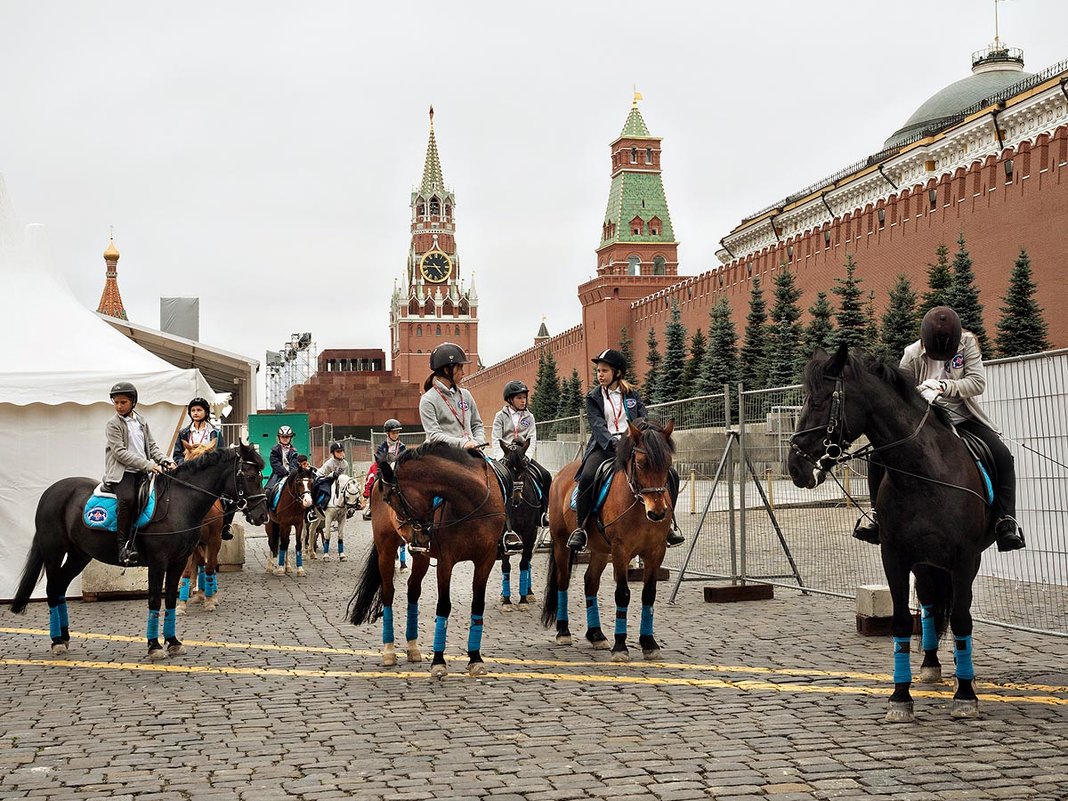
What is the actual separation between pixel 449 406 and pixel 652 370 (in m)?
52.1

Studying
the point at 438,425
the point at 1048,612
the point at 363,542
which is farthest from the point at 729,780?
the point at 363,542

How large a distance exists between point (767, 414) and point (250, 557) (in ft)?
31.5

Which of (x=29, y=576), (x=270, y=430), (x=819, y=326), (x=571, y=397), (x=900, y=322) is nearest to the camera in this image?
(x=29, y=576)

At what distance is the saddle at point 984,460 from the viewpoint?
6.59 m

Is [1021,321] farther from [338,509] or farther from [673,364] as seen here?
[673,364]

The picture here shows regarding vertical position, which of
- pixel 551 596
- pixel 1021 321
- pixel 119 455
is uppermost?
pixel 1021 321

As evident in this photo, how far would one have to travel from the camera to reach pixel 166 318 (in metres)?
Result: 38.0

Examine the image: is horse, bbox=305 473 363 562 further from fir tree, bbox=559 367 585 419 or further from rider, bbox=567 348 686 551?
fir tree, bbox=559 367 585 419

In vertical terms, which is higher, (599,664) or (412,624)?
(412,624)

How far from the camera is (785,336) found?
42.1 meters

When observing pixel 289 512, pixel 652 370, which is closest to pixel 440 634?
pixel 289 512

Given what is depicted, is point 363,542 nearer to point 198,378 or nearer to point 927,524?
point 198,378

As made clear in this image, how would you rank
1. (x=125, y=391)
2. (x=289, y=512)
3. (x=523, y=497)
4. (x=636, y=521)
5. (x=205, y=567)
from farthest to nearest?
(x=289, y=512)
(x=205, y=567)
(x=523, y=497)
(x=125, y=391)
(x=636, y=521)

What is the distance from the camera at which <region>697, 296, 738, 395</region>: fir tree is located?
4659 cm
